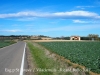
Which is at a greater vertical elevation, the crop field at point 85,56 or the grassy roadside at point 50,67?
the crop field at point 85,56

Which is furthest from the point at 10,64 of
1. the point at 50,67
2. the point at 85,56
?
the point at 85,56

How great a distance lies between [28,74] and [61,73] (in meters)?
1.84

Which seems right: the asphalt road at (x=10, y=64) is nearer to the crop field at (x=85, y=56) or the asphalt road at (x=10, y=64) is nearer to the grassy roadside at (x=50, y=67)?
the grassy roadside at (x=50, y=67)

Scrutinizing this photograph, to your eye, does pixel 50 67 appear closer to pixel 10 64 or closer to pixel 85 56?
pixel 10 64

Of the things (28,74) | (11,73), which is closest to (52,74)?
(28,74)

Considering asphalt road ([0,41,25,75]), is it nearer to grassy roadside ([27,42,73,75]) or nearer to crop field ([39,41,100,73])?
grassy roadside ([27,42,73,75])

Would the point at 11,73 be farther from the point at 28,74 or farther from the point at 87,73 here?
the point at 87,73

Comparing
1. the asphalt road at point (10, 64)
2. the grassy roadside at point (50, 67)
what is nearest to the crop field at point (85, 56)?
the grassy roadside at point (50, 67)

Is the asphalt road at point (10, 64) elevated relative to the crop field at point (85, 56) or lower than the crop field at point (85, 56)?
lower

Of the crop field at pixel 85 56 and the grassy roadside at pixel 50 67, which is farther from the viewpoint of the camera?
the crop field at pixel 85 56

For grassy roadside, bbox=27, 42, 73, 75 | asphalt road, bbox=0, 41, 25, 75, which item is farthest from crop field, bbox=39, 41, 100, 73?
asphalt road, bbox=0, 41, 25, 75

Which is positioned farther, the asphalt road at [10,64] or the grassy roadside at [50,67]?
the asphalt road at [10,64]

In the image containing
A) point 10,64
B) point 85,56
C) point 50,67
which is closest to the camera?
point 50,67

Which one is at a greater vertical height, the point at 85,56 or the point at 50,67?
the point at 85,56
